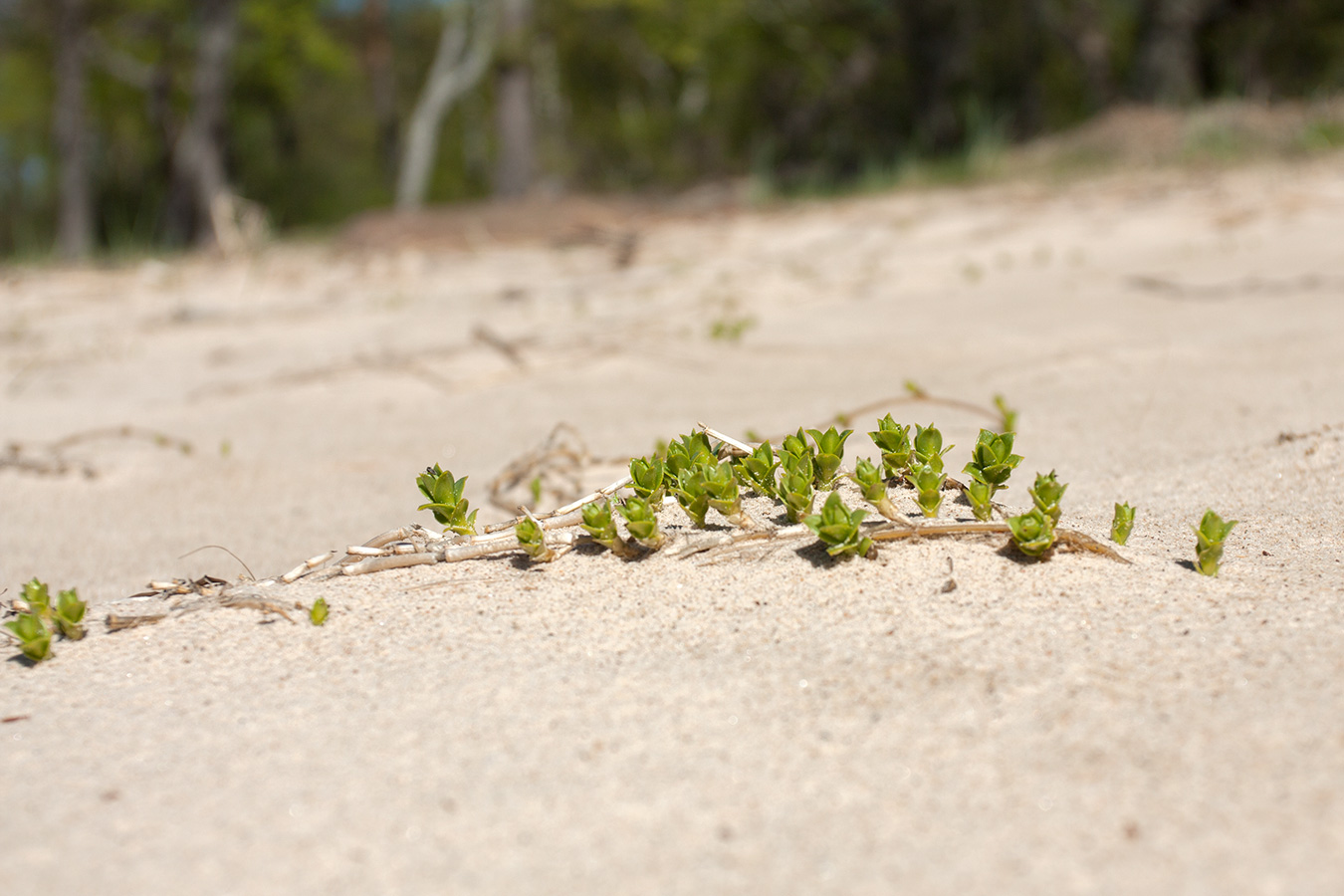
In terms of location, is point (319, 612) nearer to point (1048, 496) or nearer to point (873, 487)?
point (873, 487)

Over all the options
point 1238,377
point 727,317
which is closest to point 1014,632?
point 1238,377

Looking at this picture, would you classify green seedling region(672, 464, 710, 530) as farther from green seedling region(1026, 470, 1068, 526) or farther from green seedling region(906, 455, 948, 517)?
green seedling region(1026, 470, 1068, 526)

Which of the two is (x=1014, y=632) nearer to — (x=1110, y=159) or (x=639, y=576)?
(x=639, y=576)

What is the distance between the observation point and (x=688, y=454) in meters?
1.77

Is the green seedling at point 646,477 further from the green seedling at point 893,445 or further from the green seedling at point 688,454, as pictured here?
the green seedling at point 893,445

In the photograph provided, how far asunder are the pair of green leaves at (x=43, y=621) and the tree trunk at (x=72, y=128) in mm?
14431

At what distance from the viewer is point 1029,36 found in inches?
510

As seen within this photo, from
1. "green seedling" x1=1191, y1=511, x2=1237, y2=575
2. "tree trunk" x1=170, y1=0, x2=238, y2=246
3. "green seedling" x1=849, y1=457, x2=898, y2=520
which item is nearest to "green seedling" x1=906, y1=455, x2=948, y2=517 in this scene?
"green seedling" x1=849, y1=457, x2=898, y2=520

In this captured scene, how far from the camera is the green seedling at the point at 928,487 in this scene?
63.5 inches

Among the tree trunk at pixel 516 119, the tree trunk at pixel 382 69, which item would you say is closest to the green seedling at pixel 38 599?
the tree trunk at pixel 516 119

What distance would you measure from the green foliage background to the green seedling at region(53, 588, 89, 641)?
7012mm

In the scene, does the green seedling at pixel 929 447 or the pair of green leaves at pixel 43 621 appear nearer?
the pair of green leaves at pixel 43 621

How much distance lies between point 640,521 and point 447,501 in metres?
0.34

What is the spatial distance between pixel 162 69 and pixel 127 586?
19726 mm
